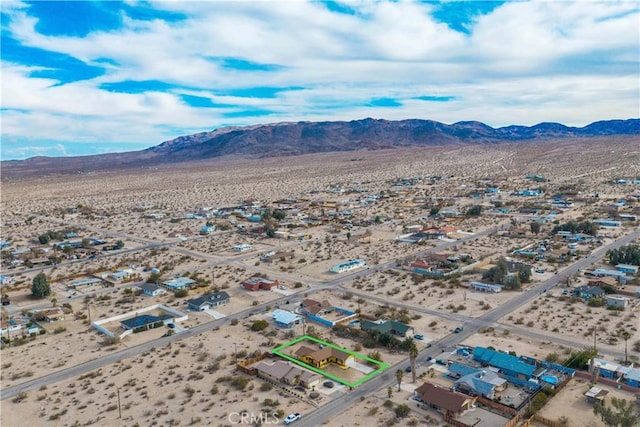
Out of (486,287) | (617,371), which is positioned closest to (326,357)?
(617,371)

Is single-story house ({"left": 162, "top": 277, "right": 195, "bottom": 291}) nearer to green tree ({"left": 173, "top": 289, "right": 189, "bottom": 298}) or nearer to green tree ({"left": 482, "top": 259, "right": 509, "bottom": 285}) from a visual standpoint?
green tree ({"left": 173, "top": 289, "right": 189, "bottom": 298})

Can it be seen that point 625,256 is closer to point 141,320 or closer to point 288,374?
point 288,374

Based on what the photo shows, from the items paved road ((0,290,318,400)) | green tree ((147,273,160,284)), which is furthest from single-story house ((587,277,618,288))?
green tree ((147,273,160,284))

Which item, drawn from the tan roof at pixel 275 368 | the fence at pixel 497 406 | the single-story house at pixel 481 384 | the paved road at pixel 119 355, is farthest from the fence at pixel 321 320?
the fence at pixel 497 406

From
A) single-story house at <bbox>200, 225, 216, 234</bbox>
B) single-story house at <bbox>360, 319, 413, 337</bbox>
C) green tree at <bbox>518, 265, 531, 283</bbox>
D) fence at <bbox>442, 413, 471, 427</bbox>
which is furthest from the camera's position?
single-story house at <bbox>200, 225, 216, 234</bbox>

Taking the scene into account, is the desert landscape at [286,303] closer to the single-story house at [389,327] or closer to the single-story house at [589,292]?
the single-story house at [389,327]

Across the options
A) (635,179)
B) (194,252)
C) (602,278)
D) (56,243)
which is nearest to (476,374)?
(602,278)
